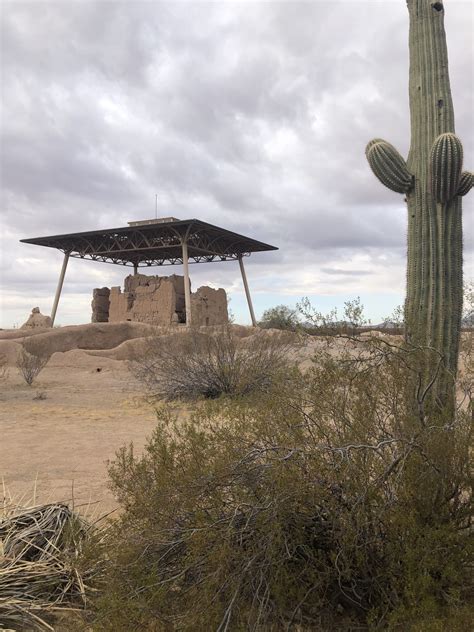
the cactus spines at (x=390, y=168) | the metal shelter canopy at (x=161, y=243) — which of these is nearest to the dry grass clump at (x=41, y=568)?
the cactus spines at (x=390, y=168)

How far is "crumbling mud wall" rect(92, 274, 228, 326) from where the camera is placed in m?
24.0

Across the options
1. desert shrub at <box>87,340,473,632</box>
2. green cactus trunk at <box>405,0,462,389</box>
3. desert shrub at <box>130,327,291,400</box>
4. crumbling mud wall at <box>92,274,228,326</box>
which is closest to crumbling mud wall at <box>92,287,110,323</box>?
crumbling mud wall at <box>92,274,228,326</box>

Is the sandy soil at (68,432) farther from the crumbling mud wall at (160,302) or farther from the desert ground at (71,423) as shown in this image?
the crumbling mud wall at (160,302)

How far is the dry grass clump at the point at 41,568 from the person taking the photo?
8.61 feet

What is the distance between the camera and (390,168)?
4.86 m

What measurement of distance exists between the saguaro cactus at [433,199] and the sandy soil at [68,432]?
10.2 ft

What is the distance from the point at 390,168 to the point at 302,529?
11.7 feet

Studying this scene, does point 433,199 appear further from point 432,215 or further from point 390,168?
point 390,168

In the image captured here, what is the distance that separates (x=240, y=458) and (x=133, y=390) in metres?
10.5

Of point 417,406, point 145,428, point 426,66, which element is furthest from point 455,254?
point 145,428

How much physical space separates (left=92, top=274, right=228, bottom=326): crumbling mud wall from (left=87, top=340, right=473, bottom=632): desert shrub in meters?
20.5

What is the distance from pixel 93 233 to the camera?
2447 centimetres

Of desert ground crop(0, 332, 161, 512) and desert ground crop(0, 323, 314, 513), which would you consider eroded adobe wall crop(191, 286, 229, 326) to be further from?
desert ground crop(0, 332, 161, 512)

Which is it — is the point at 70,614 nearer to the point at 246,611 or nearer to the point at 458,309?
the point at 246,611
